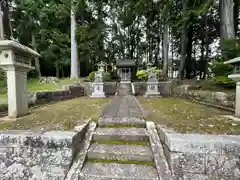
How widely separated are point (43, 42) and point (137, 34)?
10676mm

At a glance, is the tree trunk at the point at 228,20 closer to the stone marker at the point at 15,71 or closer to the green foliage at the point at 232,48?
the green foliage at the point at 232,48

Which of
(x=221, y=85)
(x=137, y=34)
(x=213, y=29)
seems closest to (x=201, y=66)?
(x=213, y=29)

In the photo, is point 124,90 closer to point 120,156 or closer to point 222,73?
point 222,73

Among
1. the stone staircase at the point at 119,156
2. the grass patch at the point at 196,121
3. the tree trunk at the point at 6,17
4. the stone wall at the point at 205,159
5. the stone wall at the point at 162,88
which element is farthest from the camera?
the tree trunk at the point at 6,17

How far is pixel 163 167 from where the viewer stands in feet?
4.98

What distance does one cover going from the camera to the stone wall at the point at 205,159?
1.41 meters

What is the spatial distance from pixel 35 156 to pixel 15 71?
1800mm

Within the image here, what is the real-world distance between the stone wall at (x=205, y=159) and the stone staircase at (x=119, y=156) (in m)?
0.28

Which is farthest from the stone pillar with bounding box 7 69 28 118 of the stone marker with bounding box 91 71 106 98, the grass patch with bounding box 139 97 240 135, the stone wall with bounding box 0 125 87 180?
the stone marker with bounding box 91 71 106 98

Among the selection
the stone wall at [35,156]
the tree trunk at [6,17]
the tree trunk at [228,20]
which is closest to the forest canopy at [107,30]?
the tree trunk at [6,17]

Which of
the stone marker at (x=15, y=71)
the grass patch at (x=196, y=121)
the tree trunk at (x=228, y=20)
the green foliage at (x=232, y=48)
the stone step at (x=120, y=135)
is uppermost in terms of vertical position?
the tree trunk at (x=228, y=20)

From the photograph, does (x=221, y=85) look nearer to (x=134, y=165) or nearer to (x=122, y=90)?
(x=134, y=165)

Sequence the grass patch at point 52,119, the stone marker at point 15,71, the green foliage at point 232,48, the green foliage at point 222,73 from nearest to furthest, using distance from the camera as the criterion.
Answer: the grass patch at point 52,119
the stone marker at point 15,71
the green foliage at point 222,73
the green foliage at point 232,48

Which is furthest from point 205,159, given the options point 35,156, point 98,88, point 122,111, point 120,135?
point 98,88
